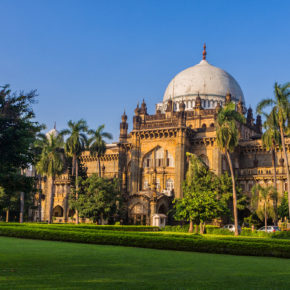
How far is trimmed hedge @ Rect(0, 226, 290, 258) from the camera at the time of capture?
71.0ft

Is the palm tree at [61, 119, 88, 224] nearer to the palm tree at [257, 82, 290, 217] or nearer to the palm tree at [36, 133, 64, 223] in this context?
the palm tree at [36, 133, 64, 223]

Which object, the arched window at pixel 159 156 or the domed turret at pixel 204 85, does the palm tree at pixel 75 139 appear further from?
the domed turret at pixel 204 85

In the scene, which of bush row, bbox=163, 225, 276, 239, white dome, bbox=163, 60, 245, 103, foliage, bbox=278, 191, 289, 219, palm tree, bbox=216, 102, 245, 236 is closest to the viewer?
bush row, bbox=163, 225, 276, 239

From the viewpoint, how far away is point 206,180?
48500 millimetres

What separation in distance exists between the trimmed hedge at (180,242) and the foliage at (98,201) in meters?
21.0

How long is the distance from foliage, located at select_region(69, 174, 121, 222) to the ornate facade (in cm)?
462

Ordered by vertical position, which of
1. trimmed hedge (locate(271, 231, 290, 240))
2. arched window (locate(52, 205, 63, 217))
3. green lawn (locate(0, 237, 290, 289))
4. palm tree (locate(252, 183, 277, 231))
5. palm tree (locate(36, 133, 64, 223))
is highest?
palm tree (locate(36, 133, 64, 223))

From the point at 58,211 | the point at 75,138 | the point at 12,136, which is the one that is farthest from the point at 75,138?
the point at 12,136

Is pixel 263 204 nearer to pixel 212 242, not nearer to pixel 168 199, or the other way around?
pixel 168 199

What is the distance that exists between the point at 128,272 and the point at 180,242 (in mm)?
9764

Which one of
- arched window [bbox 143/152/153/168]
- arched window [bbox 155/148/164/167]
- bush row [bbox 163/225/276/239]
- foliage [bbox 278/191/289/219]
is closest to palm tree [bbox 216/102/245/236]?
bush row [bbox 163/225/276/239]

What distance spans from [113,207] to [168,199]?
8834mm

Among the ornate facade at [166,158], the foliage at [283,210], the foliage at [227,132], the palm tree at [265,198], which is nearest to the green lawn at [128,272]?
the foliage at [227,132]

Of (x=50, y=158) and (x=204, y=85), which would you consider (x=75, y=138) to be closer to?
(x=50, y=158)
